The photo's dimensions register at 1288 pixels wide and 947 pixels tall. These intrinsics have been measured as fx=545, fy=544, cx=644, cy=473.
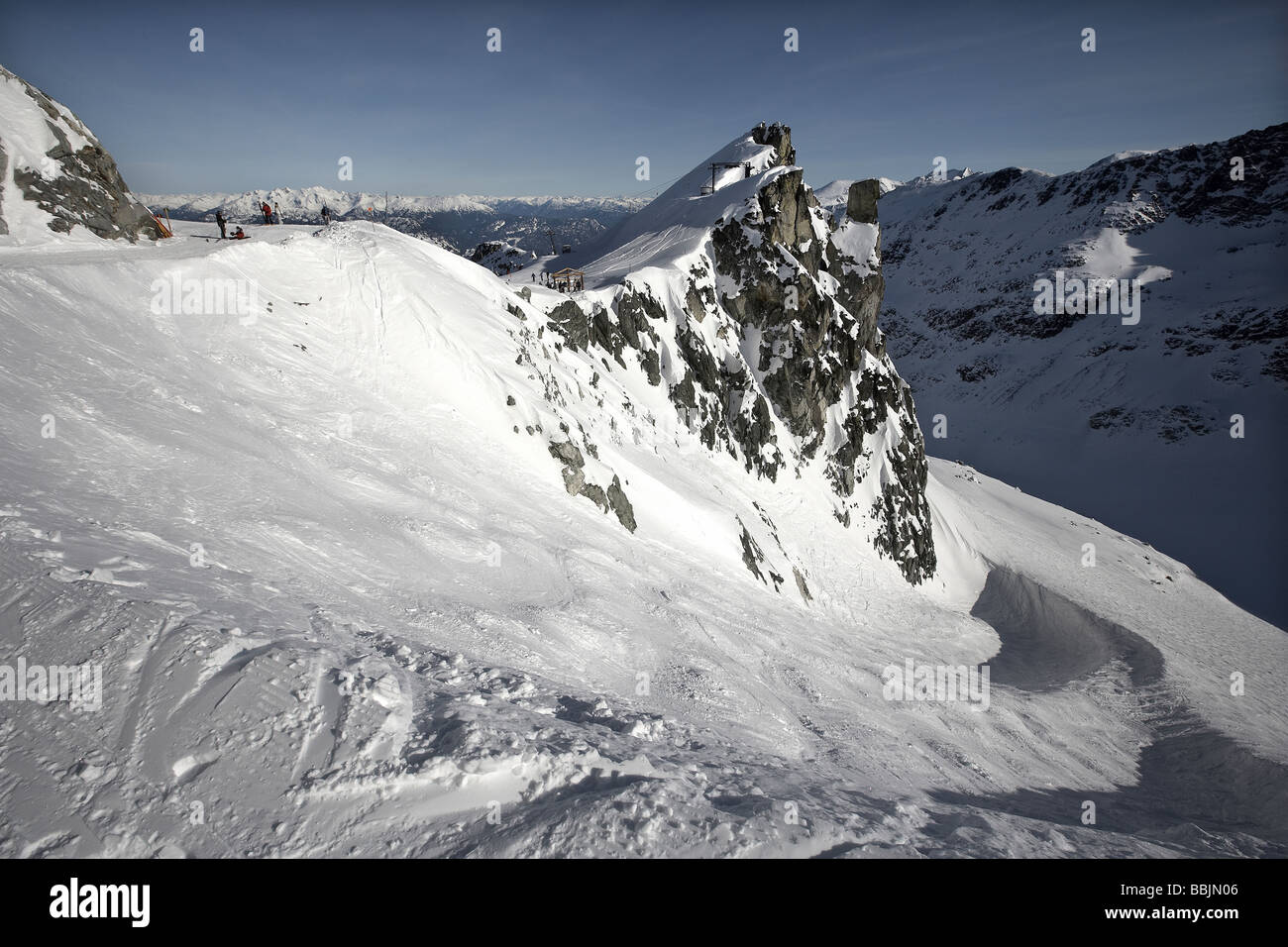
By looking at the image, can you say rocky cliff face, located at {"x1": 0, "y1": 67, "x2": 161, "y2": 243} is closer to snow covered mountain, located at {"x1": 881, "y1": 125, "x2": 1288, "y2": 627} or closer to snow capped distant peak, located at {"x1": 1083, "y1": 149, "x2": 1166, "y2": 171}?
snow covered mountain, located at {"x1": 881, "y1": 125, "x2": 1288, "y2": 627}

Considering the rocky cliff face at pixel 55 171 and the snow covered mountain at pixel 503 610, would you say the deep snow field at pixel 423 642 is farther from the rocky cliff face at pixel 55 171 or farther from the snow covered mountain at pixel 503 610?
the rocky cliff face at pixel 55 171

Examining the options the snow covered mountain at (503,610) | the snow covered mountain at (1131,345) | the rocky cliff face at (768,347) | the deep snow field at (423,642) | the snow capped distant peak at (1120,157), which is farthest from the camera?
the snow capped distant peak at (1120,157)

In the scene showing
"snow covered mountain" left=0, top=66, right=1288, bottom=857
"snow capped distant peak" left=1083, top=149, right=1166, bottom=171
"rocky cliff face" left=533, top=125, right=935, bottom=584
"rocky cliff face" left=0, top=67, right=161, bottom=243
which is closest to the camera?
"snow covered mountain" left=0, top=66, right=1288, bottom=857

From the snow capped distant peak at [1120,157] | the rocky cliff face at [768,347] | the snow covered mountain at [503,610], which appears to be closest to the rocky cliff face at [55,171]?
the snow covered mountain at [503,610]

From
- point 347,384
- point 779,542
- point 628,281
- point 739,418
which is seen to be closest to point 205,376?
point 347,384

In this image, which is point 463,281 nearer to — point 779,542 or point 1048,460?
point 779,542

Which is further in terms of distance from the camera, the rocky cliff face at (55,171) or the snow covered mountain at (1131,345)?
the snow covered mountain at (1131,345)

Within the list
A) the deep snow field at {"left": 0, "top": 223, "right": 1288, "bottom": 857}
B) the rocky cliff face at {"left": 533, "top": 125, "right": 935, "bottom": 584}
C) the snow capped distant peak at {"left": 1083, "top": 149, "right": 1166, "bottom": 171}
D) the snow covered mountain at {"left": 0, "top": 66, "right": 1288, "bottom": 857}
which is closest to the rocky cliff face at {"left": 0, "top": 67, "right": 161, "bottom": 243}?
the snow covered mountain at {"left": 0, "top": 66, "right": 1288, "bottom": 857}
